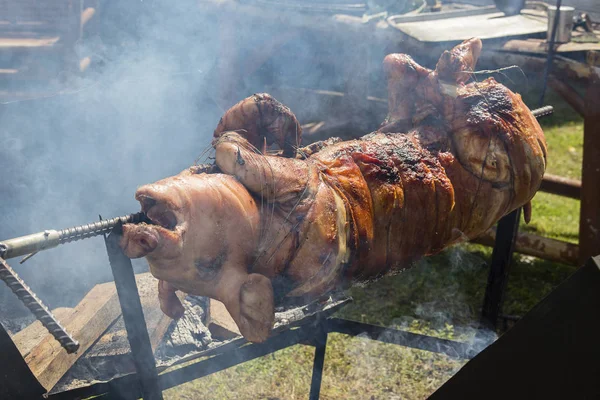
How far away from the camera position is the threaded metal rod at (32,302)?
1.43m

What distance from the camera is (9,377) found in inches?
68.3

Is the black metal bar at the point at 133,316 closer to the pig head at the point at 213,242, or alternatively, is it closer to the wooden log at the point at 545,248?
the pig head at the point at 213,242

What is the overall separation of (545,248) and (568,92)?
4.43ft

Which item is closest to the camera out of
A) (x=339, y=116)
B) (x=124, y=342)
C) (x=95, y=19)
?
(x=124, y=342)

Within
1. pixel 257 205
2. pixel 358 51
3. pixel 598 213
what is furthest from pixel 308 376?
pixel 358 51

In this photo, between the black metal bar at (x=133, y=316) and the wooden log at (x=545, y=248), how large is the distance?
3.66 m

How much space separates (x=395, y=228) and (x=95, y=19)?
3988mm

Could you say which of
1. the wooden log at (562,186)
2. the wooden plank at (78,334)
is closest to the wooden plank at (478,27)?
the wooden log at (562,186)

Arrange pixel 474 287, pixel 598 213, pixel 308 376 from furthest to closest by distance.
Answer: pixel 474 287 < pixel 598 213 < pixel 308 376

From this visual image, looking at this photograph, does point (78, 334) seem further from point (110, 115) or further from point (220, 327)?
point (110, 115)

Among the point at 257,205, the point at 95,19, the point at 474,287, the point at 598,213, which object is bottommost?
the point at 474,287

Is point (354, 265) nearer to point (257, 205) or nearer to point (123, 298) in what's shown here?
point (257, 205)

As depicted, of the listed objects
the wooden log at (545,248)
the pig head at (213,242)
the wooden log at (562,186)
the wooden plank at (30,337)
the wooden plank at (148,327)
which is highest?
the pig head at (213,242)

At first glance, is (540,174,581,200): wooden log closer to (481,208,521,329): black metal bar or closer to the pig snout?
(481,208,521,329): black metal bar
